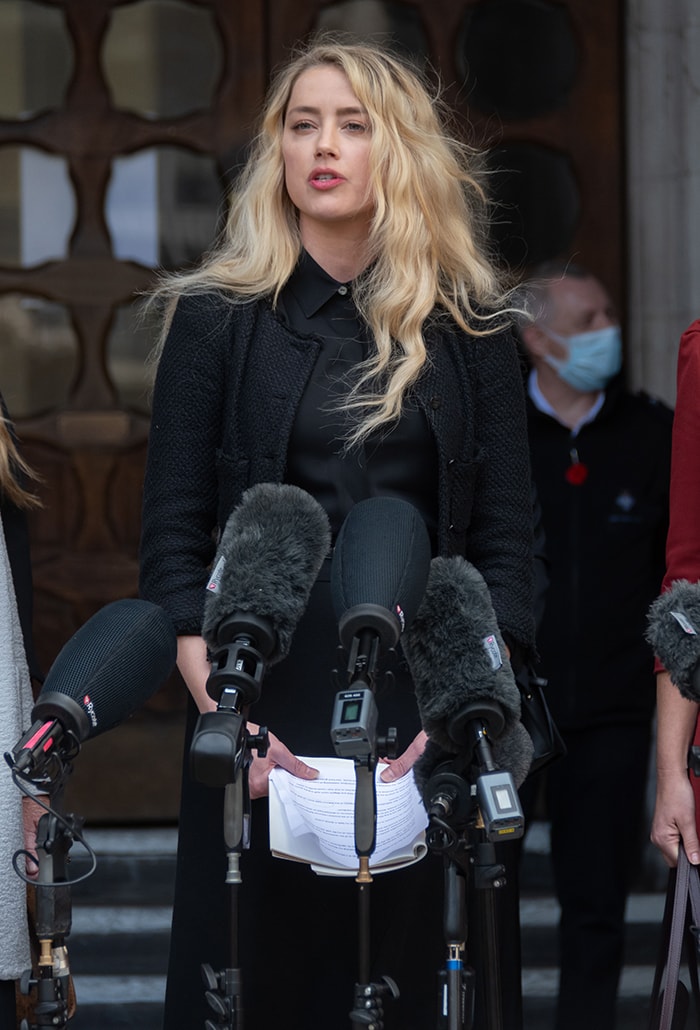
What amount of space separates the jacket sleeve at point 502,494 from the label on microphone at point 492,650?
0.68 m

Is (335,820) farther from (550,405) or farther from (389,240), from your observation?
(550,405)

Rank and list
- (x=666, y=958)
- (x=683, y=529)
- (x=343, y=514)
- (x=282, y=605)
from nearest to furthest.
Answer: (x=282, y=605)
(x=666, y=958)
(x=343, y=514)
(x=683, y=529)

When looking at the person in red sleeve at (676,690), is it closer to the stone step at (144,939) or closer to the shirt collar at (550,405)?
the shirt collar at (550,405)

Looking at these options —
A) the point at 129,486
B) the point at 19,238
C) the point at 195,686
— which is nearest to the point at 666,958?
the point at 195,686

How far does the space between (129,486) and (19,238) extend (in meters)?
0.97

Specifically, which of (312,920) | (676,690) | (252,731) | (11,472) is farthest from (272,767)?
(11,472)

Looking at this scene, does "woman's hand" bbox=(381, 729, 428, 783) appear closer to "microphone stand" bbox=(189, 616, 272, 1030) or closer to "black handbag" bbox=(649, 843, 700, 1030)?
"microphone stand" bbox=(189, 616, 272, 1030)

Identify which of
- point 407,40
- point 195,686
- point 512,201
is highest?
point 407,40

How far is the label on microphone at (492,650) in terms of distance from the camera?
96.1 inches

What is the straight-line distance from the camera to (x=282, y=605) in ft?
7.73

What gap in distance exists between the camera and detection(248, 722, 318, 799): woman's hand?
2768 mm

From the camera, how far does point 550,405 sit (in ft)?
16.9

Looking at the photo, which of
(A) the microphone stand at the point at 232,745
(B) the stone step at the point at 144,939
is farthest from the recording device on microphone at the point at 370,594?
(B) the stone step at the point at 144,939

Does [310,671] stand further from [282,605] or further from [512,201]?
[512,201]
